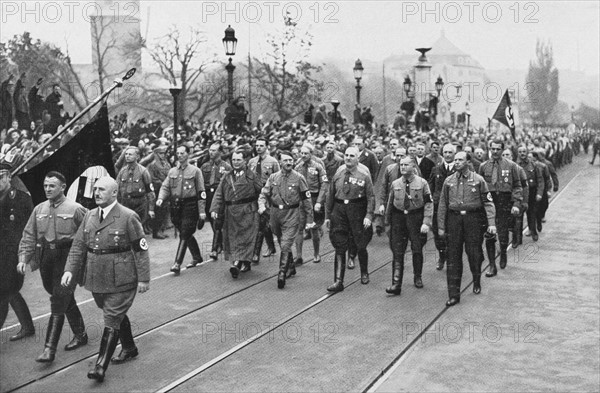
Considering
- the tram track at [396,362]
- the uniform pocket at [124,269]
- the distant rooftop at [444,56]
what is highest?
the distant rooftop at [444,56]

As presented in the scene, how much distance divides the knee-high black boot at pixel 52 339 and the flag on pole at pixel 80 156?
1233 millimetres

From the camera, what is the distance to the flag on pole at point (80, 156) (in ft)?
24.6

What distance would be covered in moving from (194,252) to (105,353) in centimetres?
536

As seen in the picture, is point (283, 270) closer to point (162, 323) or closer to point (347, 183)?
point (347, 183)

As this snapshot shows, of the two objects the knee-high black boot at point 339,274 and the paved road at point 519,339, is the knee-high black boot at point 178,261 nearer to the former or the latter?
the knee-high black boot at point 339,274

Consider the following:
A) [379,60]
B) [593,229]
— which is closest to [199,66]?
[593,229]

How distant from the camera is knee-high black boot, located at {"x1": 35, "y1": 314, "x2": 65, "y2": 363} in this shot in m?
7.47

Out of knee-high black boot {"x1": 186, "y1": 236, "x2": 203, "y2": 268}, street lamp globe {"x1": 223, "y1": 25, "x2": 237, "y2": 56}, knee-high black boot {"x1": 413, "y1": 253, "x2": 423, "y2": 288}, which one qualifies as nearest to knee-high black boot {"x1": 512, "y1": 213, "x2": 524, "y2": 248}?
knee-high black boot {"x1": 413, "y1": 253, "x2": 423, "y2": 288}

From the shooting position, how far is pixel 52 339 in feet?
24.8

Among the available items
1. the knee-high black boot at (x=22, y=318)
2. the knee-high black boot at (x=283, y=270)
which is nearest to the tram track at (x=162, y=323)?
the knee-high black boot at (x=283, y=270)

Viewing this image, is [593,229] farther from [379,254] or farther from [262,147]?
[262,147]

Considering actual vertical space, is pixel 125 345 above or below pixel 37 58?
below

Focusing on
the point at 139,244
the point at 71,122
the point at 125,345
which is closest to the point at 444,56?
the point at 125,345

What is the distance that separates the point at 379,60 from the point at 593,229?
4518 inches
